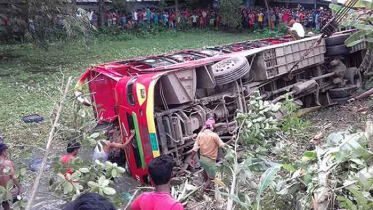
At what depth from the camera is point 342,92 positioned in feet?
31.8

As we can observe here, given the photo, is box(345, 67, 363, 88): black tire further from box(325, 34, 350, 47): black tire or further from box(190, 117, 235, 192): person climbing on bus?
box(190, 117, 235, 192): person climbing on bus

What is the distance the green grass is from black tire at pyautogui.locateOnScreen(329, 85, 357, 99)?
5868 millimetres

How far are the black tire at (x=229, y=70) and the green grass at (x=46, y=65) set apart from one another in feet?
8.00

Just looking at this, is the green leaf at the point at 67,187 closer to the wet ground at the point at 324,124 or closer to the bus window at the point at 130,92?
the wet ground at the point at 324,124

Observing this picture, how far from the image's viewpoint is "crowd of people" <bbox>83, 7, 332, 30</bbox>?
23219 mm

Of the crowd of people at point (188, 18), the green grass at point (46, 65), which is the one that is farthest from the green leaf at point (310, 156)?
the crowd of people at point (188, 18)

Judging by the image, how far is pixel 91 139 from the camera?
3977 millimetres

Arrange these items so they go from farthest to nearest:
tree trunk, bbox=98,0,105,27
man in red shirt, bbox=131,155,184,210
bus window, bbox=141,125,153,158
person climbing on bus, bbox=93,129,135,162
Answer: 1. tree trunk, bbox=98,0,105,27
2. bus window, bbox=141,125,153,158
3. person climbing on bus, bbox=93,129,135,162
4. man in red shirt, bbox=131,155,184,210

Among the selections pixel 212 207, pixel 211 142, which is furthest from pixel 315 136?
pixel 212 207

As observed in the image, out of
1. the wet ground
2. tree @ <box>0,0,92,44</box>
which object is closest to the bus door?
the wet ground

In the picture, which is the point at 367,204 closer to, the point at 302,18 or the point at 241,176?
the point at 241,176

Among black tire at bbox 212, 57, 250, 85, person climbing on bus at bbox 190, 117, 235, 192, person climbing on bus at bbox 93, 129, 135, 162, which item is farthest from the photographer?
black tire at bbox 212, 57, 250, 85

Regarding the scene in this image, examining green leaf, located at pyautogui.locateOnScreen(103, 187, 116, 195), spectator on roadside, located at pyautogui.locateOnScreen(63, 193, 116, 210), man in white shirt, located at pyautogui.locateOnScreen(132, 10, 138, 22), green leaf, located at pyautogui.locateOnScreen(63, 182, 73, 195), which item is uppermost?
man in white shirt, located at pyautogui.locateOnScreen(132, 10, 138, 22)

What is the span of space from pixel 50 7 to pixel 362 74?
10235 mm
